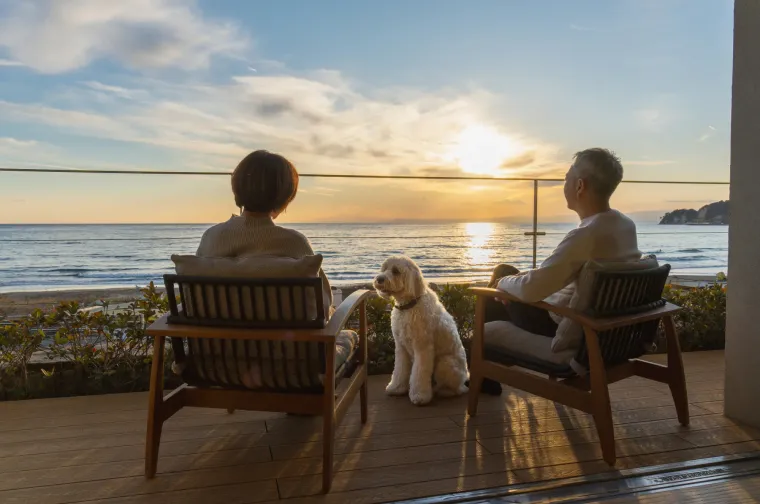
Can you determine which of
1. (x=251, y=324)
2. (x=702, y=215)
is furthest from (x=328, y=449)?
(x=702, y=215)

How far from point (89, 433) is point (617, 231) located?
8.40 ft

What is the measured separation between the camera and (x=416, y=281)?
2.76 meters

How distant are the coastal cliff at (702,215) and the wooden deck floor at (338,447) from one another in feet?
11.9

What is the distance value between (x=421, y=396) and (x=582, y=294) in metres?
1.07

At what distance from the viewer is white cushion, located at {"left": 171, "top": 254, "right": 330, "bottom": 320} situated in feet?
6.02

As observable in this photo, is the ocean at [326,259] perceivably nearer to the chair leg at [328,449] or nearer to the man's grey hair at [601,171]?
the man's grey hair at [601,171]

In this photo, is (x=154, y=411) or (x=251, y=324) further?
(x=154, y=411)

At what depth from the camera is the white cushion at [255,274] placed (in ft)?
6.02

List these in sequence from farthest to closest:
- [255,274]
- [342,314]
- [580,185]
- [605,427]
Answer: [580,185] < [605,427] < [342,314] < [255,274]

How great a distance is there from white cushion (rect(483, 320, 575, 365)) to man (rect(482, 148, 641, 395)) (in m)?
0.09

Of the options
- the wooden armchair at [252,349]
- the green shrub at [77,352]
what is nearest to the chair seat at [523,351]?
the wooden armchair at [252,349]

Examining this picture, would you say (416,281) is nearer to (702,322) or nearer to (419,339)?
(419,339)

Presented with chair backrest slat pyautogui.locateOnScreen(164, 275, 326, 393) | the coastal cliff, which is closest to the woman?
chair backrest slat pyautogui.locateOnScreen(164, 275, 326, 393)

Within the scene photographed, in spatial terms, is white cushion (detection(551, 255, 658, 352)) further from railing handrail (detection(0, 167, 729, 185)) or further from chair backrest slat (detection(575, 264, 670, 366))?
railing handrail (detection(0, 167, 729, 185))
